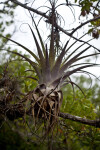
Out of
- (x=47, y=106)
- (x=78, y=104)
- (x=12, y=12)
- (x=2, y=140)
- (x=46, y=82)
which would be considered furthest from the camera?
(x=2, y=140)

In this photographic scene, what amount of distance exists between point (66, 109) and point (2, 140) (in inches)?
220

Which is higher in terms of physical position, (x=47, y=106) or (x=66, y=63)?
(x=66, y=63)

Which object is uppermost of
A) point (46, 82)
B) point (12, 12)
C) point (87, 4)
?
point (12, 12)

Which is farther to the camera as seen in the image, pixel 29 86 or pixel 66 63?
pixel 29 86

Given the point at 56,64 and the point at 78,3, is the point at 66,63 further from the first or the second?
the point at 78,3

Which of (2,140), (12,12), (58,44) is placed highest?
(12,12)

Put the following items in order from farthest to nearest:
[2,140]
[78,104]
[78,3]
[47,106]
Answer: [2,140], [78,104], [78,3], [47,106]

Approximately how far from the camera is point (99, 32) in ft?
9.63

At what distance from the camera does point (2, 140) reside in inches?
320

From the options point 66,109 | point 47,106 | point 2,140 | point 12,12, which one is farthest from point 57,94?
point 2,140

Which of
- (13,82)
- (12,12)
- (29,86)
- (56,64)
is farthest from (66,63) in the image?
(12,12)

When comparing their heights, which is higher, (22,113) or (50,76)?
(50,76)

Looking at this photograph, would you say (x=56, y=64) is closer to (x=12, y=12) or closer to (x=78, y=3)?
(x=78, y=3)

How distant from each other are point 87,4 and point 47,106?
59.2 inches
